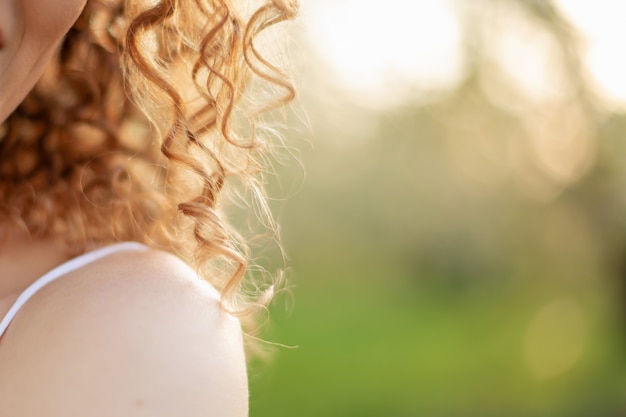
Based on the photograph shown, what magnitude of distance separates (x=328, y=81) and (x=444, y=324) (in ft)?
16.0

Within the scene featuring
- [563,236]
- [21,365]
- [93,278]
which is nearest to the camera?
[21,365]

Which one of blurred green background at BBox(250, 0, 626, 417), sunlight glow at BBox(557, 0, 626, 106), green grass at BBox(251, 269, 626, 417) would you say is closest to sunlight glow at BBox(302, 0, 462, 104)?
blurred green background at BBox(250, 0, 626, 417)

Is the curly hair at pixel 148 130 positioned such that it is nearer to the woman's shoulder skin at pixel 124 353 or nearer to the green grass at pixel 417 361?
the woman's shoulder skin at pixel 124 353

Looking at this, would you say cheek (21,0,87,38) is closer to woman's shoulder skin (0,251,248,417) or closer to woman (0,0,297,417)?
woman (0,0,297,417)

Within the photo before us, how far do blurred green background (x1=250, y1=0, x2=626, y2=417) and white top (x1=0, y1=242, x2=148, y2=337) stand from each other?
902 centimetres

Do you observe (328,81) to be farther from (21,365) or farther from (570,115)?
(21,365)

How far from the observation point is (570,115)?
13.9 metres

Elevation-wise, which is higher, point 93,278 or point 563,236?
point 93,278

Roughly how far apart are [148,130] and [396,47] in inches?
581

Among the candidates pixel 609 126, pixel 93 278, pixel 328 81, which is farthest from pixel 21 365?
pixel 328 81

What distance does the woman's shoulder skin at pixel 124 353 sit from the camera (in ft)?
3.67

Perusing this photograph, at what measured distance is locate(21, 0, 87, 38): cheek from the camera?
1.27m

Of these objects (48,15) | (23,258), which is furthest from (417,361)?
(48,15)

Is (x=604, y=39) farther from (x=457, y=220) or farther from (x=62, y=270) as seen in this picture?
(x=62, y=270)
